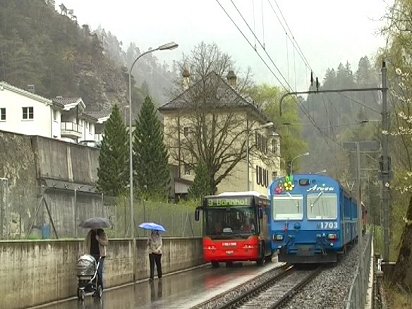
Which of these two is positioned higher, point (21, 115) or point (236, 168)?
point (21, 115)

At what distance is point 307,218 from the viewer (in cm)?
3086

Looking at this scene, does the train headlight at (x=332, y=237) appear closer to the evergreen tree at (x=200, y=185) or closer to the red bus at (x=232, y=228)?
the red bus at (x=232, y=228)

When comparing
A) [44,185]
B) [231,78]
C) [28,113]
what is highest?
[28,113]

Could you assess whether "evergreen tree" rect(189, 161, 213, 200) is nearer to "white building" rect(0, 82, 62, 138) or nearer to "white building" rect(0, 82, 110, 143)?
"white building" rect(0, 82, 110, 143)

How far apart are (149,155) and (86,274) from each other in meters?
37.7

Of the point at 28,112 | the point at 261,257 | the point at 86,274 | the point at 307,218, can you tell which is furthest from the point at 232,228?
the point at 28,112

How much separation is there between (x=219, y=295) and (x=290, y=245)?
9.78 m

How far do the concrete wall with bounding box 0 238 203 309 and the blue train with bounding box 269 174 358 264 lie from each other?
253 inches

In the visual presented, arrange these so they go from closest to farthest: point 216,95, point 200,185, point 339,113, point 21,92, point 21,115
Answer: point 200,185 → point 216,95 → point 339,113 → point 21,92 → point 21,115

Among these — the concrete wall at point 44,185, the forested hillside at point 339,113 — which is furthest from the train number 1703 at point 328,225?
the concrete wall at point 44,185

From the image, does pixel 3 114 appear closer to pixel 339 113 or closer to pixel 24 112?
pixel 24 112

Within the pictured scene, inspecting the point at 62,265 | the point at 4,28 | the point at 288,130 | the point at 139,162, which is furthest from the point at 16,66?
the point at 62,265

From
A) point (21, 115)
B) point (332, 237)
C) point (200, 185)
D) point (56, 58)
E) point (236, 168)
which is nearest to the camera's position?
point (332, 237)

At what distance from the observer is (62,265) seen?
20.0m
